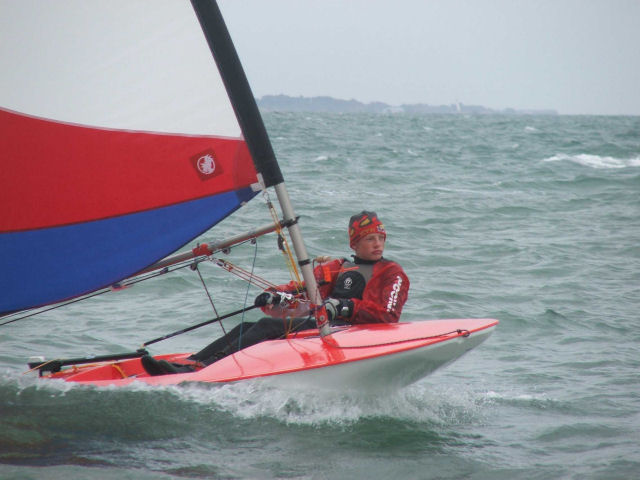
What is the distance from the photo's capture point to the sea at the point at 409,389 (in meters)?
4.04

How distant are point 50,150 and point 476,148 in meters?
26.9

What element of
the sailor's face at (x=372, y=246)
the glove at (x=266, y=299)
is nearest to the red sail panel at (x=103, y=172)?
the glove at (x=266, y=299)

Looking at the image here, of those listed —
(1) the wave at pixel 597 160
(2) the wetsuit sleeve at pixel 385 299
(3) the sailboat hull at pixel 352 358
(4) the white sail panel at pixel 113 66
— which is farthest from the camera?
(1) the wave at pixel 597 160

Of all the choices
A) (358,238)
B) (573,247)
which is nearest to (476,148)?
(573,247)

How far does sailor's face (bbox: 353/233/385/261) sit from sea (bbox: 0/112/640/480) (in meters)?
0.87

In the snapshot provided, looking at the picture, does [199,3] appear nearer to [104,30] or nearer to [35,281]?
[104,30]

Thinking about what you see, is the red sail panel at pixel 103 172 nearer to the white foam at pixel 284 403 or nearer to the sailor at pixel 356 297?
the sailor at pixel 356 297

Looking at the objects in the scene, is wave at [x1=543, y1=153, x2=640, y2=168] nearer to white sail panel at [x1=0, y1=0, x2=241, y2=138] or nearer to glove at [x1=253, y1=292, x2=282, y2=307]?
glove at [x1=253, y1=292, x2=282, y2=307]

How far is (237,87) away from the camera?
4.31m

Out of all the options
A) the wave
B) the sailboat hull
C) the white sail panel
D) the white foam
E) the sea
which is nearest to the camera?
the sea

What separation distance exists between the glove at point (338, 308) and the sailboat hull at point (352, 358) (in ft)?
0.39

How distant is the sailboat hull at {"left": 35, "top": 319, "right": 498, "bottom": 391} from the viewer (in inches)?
170

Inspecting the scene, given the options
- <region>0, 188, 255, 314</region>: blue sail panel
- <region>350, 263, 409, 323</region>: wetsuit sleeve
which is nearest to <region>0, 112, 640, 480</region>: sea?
<region>350, 263, 409, 323</region>: wetsuit sleeve

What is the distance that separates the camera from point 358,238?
516cm
